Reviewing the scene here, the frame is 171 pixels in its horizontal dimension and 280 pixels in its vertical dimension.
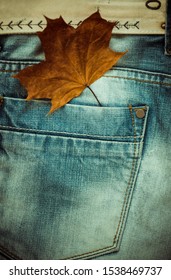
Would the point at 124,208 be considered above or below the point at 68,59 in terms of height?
below

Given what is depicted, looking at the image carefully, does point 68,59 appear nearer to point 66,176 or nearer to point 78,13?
point 78,13

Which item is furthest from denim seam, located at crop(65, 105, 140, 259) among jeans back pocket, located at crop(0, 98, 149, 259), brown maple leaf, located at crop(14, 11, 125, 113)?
brown maple leaf, located at crop(14, 11, 125, 113)

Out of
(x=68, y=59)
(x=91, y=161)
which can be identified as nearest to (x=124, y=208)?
(x=91, y=161)

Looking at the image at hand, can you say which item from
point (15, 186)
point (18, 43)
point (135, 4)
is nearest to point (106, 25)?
point (135, 4)
